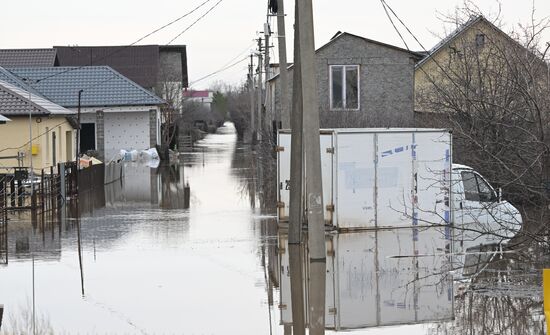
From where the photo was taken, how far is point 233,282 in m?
14.5

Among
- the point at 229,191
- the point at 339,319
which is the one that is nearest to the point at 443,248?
the point at 339,319

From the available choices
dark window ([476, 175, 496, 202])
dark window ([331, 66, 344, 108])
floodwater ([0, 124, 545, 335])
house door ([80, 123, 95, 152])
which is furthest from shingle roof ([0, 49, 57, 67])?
dark window ([476, 175, 496, 202])

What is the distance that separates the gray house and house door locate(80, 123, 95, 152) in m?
17.3

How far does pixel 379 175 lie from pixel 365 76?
78.9ft

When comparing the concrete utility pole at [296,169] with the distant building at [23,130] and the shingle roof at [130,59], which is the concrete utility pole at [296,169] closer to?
the distant building at [23,130]

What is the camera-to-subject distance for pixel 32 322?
37.5 feet

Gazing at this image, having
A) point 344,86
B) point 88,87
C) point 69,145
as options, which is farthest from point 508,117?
point 88,87

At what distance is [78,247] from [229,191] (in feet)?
50.3

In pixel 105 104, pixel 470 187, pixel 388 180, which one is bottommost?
pixel 470 187

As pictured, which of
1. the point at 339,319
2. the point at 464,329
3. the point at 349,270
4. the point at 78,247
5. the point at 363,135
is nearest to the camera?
the point at 464,329

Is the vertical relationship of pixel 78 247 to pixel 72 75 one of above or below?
below

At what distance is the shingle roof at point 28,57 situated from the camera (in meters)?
64.5

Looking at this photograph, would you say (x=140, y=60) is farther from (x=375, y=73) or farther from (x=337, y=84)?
(x=375, y=73)

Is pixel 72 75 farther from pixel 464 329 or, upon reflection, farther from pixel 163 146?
pixel 464 329
